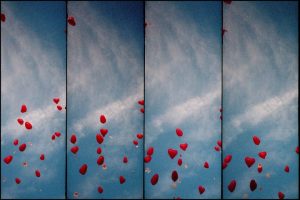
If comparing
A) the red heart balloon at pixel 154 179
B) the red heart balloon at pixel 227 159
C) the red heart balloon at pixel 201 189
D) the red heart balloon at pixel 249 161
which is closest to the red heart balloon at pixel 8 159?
the red heart balloon at pixel 154 179

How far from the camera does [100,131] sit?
7.48 feet

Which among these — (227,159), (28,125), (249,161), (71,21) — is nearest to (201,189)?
(227,159)

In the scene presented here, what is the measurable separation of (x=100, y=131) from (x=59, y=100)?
1.16 ft

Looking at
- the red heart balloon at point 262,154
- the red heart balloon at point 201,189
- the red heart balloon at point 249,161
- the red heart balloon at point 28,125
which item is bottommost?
the red heart balloon at point 201,189

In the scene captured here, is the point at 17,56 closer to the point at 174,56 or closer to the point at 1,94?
the point at 1,94

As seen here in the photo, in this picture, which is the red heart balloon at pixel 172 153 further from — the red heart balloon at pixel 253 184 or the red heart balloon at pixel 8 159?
the red heart balloon at pixel 8 159

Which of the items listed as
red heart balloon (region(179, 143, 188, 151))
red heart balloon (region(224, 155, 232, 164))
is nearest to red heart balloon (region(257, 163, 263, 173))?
red heart balloon (region(224, 155, 232, 164))

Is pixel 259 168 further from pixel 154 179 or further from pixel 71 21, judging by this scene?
pixel 71 21

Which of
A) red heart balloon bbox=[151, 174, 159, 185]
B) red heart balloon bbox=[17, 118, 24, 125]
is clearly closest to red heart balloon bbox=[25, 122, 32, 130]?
red heart balloon bbox=[17, 118, 24, 125]

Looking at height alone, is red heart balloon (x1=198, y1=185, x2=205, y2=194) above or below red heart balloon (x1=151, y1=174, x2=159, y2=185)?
below

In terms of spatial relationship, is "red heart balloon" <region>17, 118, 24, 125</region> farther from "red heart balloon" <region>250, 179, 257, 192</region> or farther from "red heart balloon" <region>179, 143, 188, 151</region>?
"red heart balloon" <region>250, 179, 257, 192</region>

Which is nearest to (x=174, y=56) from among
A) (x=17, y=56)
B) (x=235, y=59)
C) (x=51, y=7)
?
(x=235, y=59)

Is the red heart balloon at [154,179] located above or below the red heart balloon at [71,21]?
below

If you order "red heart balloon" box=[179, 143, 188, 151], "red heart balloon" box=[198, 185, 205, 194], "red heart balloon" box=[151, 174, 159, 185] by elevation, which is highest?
"red heart balloon" box=[179, 143, 188, 151]
